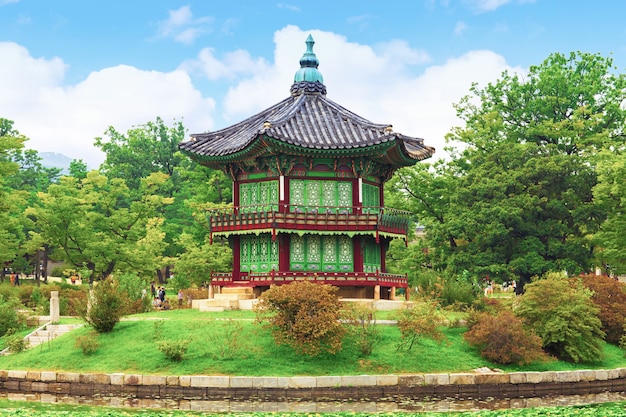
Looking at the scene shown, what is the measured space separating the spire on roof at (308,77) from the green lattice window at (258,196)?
7.29 metres

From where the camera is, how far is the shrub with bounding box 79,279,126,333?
119 feet

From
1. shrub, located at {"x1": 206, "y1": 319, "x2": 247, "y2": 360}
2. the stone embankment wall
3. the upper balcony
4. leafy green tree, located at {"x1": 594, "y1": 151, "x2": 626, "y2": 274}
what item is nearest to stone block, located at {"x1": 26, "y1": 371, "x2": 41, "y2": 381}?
the stone embankment wall

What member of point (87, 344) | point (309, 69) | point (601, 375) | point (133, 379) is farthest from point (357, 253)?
point (133, 379)

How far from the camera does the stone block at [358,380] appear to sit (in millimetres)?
30938

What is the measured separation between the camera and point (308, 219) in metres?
43.3

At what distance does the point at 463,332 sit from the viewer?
1455 inches

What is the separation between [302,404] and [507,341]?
29.4 feet

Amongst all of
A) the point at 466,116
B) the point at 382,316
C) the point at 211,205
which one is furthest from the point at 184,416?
the point at 466,116

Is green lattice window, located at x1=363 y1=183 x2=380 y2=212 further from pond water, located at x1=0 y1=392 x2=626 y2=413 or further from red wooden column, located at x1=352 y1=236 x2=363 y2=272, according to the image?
pond water, located at x1=0 y1=392 x2=626 y2=413

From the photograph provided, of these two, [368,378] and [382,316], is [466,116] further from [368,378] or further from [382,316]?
[368,378]

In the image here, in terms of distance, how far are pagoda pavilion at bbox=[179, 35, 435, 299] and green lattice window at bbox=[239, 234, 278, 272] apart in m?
0.05

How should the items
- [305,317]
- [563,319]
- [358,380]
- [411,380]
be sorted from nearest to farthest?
1. [358,380]
2. [411,380]
3. [305,317]
4. [563,319]

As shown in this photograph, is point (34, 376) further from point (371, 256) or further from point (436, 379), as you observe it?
point (371, 256)

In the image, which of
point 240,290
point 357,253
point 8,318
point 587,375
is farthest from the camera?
point 357,253
